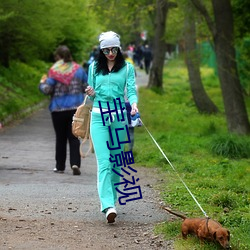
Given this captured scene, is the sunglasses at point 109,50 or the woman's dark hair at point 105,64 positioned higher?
the sunglasses at point 109,50

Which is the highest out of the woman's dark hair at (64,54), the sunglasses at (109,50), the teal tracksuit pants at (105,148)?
the sunglasses at (109,50)

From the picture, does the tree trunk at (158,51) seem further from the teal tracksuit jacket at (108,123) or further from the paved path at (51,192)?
the teal tracksuit jacket at (108,123)

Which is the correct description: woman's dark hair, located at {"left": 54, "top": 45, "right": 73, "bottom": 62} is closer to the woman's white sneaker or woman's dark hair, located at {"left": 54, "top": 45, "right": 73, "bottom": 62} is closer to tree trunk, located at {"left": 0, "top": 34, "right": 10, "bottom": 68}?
the woman's white sneaker

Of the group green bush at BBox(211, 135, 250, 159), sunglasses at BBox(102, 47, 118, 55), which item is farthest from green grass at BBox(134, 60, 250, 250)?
sunglasses at BBox(102, 47, 118, 55)

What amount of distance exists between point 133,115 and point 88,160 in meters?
6.26

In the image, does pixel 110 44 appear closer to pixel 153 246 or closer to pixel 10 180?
pixel 153 246

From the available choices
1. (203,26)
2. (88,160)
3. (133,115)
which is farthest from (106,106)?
(203,26)

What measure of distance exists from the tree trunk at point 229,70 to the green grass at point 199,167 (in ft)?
2.59

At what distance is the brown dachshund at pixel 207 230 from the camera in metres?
6.04

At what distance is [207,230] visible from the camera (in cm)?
623

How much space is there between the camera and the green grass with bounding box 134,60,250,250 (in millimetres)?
7332

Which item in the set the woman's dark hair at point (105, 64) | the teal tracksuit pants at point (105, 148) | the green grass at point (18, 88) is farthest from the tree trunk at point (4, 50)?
the teal tracksuit pants at point (105, 148)

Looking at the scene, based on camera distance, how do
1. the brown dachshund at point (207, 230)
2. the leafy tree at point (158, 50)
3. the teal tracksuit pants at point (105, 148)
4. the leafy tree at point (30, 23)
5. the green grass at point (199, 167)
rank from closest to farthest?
1. the brown dachshund at point (207, 230)
2. the green grass at point (199, 167)
3. the teal tracksuit pants at point (105, 148)
4. the leafy tree at point (30, 23)
5. the leafy tree at point (158, 50)

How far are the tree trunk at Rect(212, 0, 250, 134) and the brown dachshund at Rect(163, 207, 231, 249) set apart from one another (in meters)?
10.2
